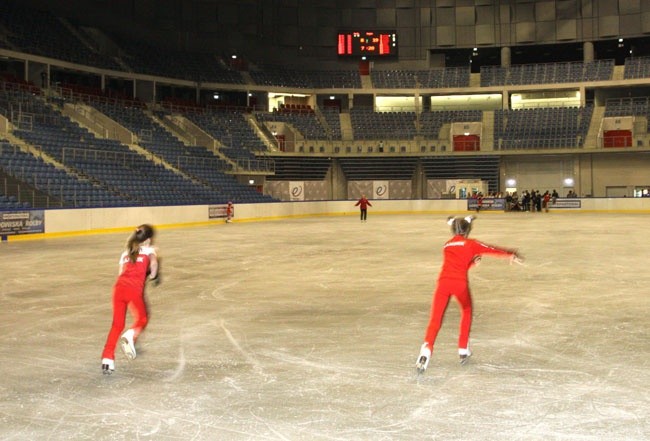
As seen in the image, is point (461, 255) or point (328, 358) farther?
point (328, 358)

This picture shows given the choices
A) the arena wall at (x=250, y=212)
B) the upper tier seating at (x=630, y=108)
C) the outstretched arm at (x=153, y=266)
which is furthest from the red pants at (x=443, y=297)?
the upper tier seating at (x=630, y=108)

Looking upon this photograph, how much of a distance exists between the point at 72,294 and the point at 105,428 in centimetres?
632

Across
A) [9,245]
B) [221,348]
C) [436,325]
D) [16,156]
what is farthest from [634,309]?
[16,156]

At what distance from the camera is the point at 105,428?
174 inches

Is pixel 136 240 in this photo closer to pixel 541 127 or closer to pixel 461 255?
pixel 461 255

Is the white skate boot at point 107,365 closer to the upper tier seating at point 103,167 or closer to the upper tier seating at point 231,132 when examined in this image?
the upper tier seating at point 103,167

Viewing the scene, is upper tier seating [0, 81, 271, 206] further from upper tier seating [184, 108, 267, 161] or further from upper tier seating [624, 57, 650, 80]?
upper tier seating [624, 57, 650, 80]

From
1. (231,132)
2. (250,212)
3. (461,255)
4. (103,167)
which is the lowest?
(461,255)

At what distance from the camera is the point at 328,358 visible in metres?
6.27

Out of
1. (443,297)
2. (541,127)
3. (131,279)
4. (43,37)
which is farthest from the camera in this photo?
(541,127)

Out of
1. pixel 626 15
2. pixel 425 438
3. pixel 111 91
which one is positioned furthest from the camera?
pixel 626 15

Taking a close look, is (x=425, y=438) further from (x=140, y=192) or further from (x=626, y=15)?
(x=626, y=15)

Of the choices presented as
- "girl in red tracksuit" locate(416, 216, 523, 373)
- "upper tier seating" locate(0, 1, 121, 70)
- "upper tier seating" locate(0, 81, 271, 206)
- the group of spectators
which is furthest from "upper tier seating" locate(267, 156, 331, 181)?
"girl in red tracksuit" locate(416, 216, 523, 373)

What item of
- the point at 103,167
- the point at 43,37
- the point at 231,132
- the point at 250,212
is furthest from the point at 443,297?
the point at 231,132
